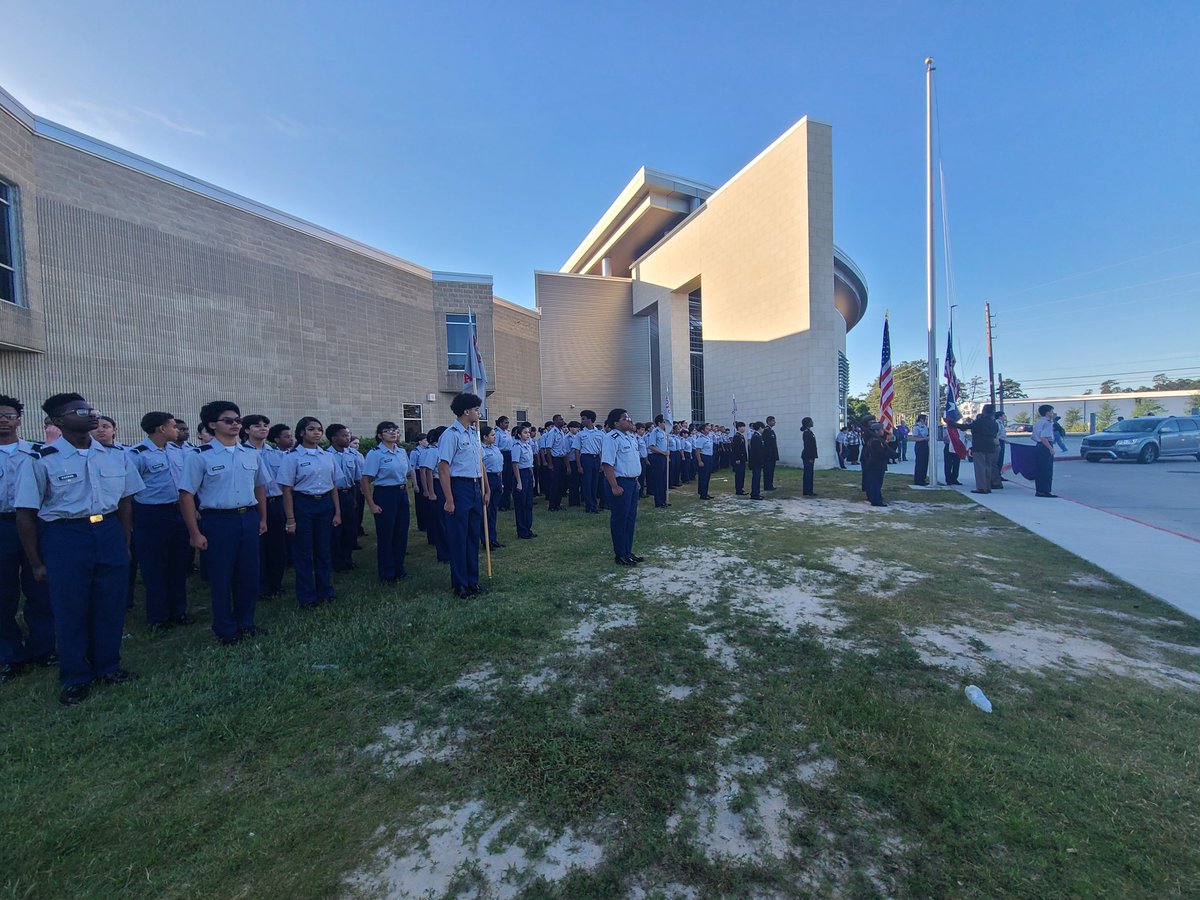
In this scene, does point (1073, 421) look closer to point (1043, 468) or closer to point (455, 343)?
point (1043, 468)

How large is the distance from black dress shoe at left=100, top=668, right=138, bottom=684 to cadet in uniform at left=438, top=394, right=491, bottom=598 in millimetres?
2418

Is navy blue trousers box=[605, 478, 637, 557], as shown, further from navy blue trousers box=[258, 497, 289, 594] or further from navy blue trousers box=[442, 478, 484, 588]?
navy blue trousers box=[258, 497, 289, 594]

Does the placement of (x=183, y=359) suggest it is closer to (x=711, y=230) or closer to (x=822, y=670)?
(x=822, y=670)

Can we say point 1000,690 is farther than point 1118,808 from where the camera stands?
Yes

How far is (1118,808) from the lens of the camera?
6.84 ft

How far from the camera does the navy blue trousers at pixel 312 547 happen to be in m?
4.86

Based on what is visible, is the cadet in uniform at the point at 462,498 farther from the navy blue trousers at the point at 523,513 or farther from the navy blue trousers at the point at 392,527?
the navy blue trousers at the point at 523,513

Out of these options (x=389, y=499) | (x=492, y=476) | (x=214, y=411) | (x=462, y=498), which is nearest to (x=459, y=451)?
(x=462, y=498)

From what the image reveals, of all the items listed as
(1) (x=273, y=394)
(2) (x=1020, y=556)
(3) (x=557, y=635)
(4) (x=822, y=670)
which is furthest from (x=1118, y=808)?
(1) (x=273, y=394)

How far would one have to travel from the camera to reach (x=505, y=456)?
31.2 feet

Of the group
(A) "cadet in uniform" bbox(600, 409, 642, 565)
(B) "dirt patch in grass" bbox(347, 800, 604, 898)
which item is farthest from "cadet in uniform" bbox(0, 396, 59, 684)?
(A) "cadet in uniform" bbox(600, 409, 642, 565)

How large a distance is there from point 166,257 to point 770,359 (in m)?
21.6

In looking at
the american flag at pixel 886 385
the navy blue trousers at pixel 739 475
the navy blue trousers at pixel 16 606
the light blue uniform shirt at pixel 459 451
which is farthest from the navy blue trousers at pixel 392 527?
the american flag at pixel 886 385

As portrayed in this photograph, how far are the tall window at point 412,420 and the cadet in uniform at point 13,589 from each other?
18952 millimetres
